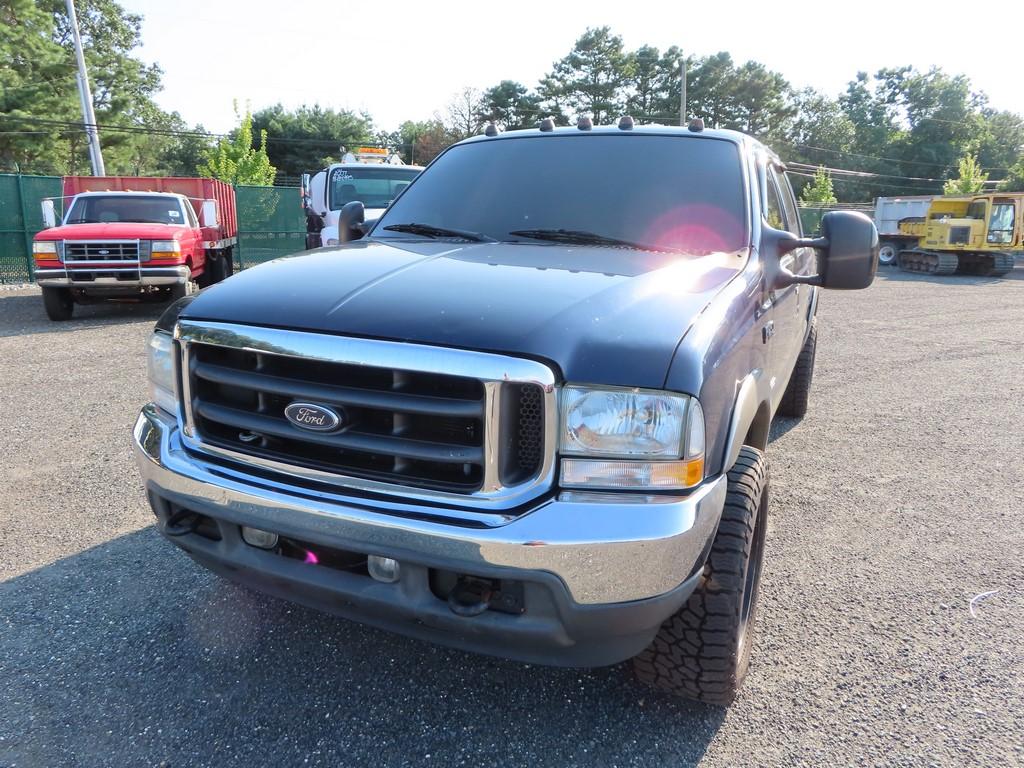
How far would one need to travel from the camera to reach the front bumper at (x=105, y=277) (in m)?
9.27

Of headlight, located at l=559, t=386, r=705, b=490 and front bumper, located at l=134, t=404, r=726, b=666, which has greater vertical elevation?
headlight, located at l=559, t=386, r=705, b=490

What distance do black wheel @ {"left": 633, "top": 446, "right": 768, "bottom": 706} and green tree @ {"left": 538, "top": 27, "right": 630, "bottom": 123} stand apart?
54.5m

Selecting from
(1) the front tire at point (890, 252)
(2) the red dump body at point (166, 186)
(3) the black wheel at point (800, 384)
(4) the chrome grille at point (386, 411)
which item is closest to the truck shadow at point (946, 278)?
(1) the front tire at point (890, 252)

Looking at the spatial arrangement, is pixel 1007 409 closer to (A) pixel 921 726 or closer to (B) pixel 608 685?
(A) pixel 921 726

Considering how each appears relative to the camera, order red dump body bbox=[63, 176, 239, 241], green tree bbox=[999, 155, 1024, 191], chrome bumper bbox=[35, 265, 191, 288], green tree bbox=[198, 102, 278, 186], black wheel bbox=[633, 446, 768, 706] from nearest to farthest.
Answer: black wheel bbox=[633, 446, 768, 706], chrome bumper bbox=[35, 265, 191, 288], red dump body bbox=[63, 176, 239, 241], green tree bbox=[198, 102, 278, 186], green tree bbox=[999, 155, 1024, 191]

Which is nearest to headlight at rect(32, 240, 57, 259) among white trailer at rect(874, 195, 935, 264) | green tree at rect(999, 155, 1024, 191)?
white trailer at rect(874, 195, 935, 264)

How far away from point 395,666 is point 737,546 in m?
1.22

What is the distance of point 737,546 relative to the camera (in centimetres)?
203

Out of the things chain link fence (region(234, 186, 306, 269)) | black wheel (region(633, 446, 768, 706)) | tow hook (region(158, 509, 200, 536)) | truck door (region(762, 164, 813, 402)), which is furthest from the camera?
chain link fence (region(234, 186, 306, 269))

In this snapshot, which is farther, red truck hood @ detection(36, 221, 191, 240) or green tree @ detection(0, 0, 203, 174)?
green tree @ detection(0, 0, 203, 174)

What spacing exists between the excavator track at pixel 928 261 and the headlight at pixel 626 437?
24301 mm

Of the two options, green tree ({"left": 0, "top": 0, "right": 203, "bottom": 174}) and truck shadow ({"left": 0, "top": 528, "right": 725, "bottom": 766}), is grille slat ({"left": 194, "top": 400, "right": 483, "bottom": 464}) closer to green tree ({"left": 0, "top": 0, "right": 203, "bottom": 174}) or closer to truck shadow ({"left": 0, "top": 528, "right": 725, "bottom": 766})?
truck shadow ({"left": 0, "top": 528, "right": 725, "bottom": 766})

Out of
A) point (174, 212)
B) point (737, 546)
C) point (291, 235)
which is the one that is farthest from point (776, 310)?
point (291, 235)

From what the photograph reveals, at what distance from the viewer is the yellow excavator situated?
70.3 ft
